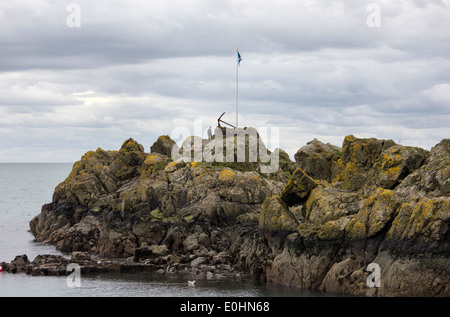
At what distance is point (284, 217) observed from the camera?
67750mm

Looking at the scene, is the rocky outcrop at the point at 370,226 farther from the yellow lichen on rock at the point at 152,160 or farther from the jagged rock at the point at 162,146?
the jagged rock at the point at 162,146

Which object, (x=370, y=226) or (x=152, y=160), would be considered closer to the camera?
(x=370, y=226)

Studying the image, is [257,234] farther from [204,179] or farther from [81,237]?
[81,237]

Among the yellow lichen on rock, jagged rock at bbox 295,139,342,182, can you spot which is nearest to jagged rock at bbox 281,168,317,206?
jagged rock at bbox 295,139,342,182

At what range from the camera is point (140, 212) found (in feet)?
295

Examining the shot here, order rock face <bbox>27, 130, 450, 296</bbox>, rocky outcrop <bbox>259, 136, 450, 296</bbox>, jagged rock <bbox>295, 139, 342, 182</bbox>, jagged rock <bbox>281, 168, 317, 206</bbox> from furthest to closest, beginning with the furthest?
jagged rock <bbox>295, 139, 342, 182</bbox> < jagged rock <bbox>281, 168, 317, 206</bbox> < rock face <bbox>27, 130, 450, 296</bbox> < rocky outcrop <bbox>259, 136, 450, 296</bbox>

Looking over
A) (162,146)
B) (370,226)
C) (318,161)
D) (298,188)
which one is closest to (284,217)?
(298,188)

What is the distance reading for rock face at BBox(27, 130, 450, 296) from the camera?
57500 millimetres

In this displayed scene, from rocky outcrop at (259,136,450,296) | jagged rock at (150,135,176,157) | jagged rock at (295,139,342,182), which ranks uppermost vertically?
jagged rock at (150,135,176,157)

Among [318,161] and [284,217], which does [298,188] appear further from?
[318,161]

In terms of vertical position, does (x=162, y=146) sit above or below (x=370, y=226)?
above

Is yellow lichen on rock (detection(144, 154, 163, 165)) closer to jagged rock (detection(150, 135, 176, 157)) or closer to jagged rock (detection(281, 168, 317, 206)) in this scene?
jagged rock (detection(150, 135, 176, 157))

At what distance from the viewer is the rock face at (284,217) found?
5750cm
